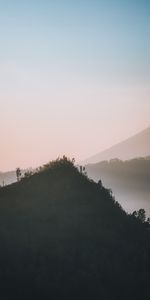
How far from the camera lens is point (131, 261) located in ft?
113

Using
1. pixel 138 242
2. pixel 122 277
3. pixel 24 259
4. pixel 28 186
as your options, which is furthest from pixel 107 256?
pixel 28 186

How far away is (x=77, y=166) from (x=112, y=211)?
5651mm

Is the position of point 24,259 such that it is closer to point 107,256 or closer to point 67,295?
point 67,295

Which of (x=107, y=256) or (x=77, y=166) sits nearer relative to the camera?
(x=107, y=256)

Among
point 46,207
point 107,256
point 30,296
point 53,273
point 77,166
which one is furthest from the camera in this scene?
point 77,166

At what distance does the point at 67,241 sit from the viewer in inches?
1340

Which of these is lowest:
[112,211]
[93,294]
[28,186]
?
[93,294]

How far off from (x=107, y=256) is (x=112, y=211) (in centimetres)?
609

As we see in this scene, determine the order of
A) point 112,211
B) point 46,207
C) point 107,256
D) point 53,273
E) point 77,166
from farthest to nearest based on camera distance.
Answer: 1. point 77,166
2. point 112,211
3. point 46,207
4. point 107,256
5. point 53,273

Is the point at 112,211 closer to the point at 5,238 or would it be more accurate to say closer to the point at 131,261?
the point at 131,261

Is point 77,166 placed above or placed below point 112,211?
above

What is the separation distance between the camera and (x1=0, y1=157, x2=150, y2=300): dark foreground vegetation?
30.4 m

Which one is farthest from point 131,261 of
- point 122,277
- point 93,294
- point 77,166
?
point 77,166

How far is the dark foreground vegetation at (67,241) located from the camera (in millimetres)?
30359
